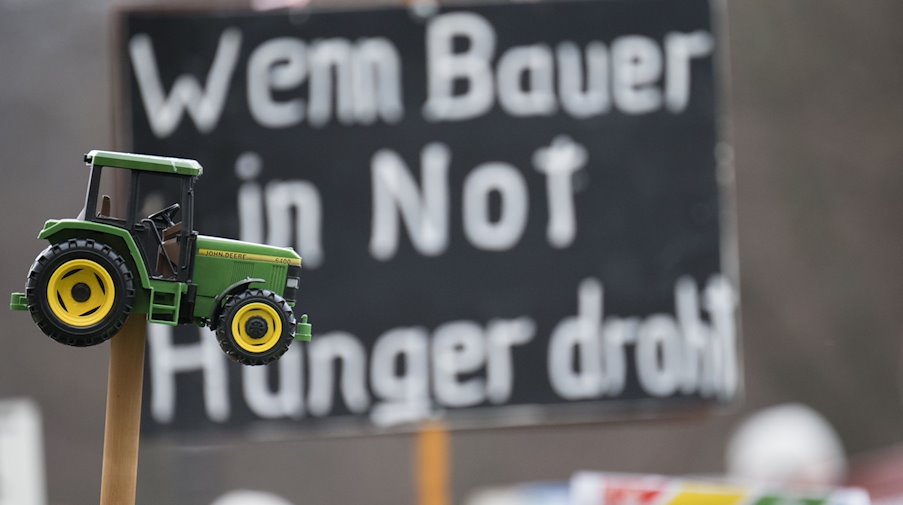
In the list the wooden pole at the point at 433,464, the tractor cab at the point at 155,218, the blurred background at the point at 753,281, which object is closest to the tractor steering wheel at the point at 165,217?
the tractor cab at the point at 155,218

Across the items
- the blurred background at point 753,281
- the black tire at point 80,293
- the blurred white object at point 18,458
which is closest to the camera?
the black tire at point 80,293

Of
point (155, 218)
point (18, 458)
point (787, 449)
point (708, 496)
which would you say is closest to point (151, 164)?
point (155, 218)

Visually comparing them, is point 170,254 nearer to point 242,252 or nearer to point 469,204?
point 242,252

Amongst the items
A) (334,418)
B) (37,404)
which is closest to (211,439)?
(334,418)

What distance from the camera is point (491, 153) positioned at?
1148 millimetres

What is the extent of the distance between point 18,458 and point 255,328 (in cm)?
69

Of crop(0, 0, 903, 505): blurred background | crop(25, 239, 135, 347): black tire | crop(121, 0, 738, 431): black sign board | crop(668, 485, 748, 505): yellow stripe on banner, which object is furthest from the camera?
crop(0, 0, 903, 505): blurred background

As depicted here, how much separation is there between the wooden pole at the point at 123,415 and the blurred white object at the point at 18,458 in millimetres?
602

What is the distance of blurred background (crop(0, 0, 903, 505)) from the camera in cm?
196

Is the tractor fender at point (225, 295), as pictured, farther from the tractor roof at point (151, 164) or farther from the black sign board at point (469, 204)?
the black sign board at point (469, 204)

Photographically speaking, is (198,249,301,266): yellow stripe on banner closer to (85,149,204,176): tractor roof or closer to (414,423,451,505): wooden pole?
(85,149,204,176): tractor roof

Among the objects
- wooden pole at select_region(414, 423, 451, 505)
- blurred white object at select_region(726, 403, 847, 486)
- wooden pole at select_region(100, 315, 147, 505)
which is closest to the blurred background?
blurred white object at select_region(726, 403, 847, 486)

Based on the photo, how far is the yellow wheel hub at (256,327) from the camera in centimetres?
41

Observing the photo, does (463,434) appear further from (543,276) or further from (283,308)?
(283,308)
